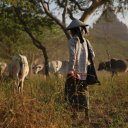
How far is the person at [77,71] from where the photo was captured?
843cm

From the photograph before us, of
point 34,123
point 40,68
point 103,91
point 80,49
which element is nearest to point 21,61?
point 103,91

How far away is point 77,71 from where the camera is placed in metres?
8.50

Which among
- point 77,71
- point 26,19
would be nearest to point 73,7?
point 26,19

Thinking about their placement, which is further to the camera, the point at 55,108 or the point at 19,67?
the point at 19,67

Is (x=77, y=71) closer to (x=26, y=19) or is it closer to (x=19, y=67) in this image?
(x=19, y=67)

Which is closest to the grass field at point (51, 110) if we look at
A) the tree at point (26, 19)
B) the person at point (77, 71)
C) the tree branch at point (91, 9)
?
the person at point (77, 71)

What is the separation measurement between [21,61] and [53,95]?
7201 mm

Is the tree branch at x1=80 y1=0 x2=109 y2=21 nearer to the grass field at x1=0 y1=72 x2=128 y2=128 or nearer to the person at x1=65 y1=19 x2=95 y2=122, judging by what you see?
the grass field at x1=0 y1=72 x2=128 y2=128

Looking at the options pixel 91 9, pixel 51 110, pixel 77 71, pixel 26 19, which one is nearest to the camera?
pixel 51 110

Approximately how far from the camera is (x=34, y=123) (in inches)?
282

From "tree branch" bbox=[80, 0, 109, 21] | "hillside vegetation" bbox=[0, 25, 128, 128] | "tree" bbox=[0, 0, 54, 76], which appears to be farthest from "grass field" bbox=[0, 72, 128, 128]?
"tree" bbox=[0, 0, 54, 76]

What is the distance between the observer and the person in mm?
8430

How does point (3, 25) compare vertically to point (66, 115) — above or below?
above

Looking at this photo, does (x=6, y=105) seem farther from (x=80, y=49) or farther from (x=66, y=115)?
(x=80, y=49)
